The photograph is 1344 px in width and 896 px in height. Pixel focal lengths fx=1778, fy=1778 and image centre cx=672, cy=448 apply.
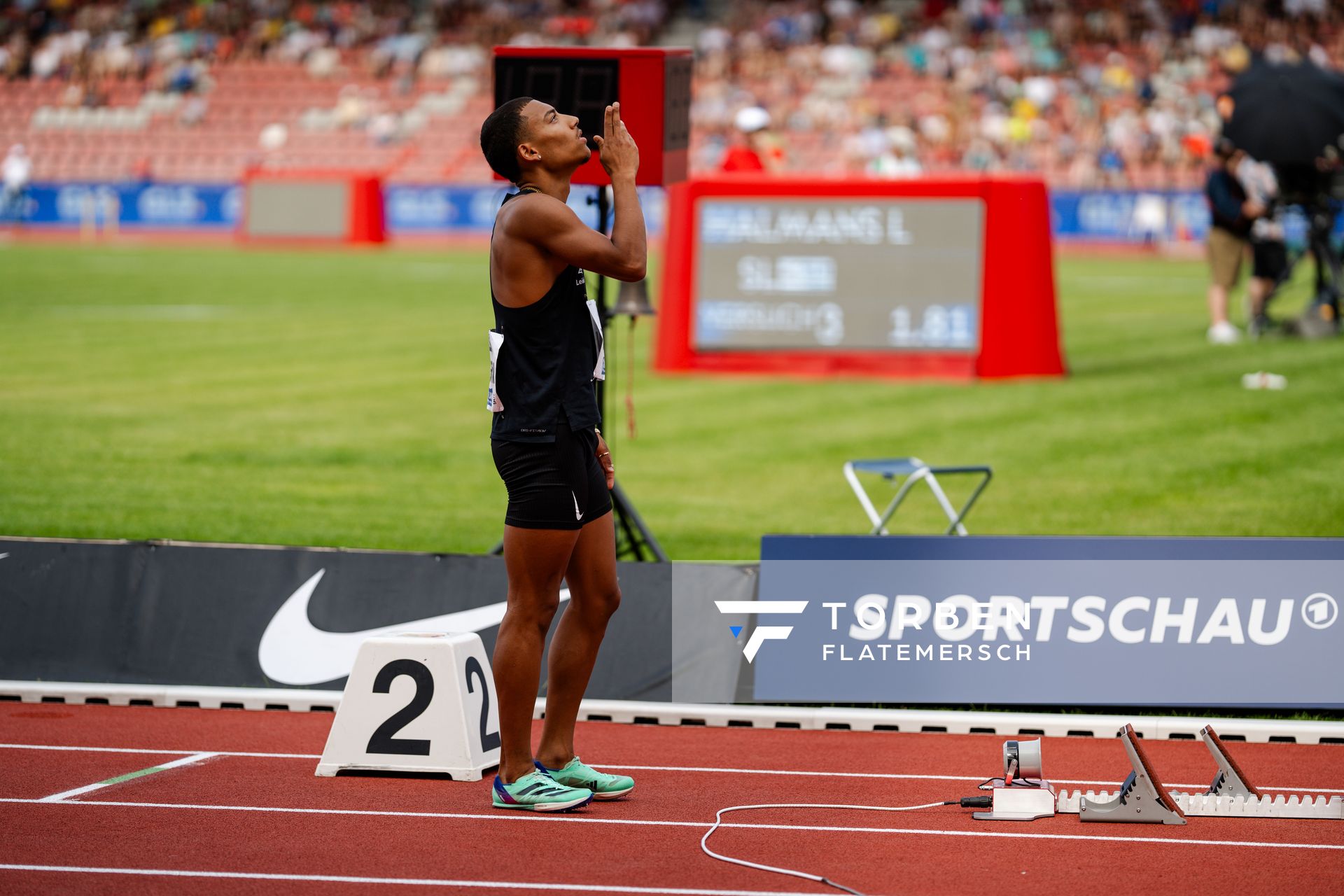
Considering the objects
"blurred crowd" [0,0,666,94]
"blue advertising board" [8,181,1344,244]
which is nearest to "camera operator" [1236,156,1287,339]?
"blue advertising board" [8,181,1344,244]

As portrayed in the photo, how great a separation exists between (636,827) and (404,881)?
0.92 meters

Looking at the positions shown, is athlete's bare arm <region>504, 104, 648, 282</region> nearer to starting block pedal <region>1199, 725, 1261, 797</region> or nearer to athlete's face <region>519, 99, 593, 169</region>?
athlete's face <region>519, 99, 593, 169</region>

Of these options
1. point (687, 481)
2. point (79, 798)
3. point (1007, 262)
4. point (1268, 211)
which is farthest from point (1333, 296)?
point (79, 798)

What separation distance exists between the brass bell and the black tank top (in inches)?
114

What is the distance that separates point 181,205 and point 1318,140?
31.7 metres

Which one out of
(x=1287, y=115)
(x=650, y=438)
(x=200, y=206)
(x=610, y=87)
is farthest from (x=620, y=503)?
(x=200, y=206)

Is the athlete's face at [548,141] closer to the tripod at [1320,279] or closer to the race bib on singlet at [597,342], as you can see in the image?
the race bib on singlet at [597,342]

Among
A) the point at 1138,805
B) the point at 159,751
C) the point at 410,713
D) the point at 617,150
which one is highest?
the point at 617,150

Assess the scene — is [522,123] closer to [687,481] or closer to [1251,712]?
[1251,712]

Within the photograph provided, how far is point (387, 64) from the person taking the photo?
50.4 m

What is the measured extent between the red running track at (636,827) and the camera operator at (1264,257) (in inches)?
521

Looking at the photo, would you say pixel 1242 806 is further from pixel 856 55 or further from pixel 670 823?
pixel 856 55

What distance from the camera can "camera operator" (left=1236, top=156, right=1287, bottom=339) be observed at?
1925 cm

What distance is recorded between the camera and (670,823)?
5859mm
